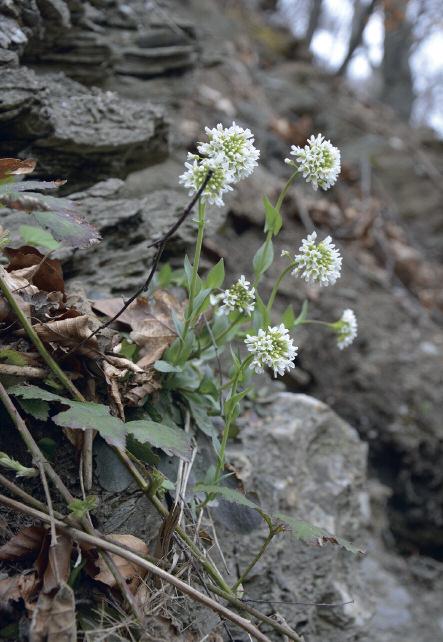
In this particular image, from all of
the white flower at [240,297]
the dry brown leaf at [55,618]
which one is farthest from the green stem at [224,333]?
the dry brown leaf at [55,618]

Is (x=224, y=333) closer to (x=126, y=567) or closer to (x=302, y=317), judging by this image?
(x=302, y=317)

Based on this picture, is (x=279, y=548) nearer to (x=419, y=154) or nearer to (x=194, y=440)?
(x=194, y=440)

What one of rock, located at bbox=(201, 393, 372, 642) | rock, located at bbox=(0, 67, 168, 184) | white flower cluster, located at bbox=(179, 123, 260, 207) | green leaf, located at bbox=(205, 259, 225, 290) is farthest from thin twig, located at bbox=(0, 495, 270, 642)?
rock, located at bbox=(0, 67, 168, 184)

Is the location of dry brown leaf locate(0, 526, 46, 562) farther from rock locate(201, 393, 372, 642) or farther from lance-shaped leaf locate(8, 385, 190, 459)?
rock locate(201, 393, 372, 642)

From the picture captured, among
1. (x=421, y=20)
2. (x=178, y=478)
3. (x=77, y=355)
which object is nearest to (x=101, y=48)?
(x=77, y=355)

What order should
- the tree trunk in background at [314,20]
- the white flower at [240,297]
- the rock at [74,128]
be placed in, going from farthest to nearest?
the tree trunk in background at [314,20] → the rock at [74,128] → the white flower at [240,297]

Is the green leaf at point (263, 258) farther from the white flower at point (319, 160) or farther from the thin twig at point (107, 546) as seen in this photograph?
the thin twig at point (107, 546)
